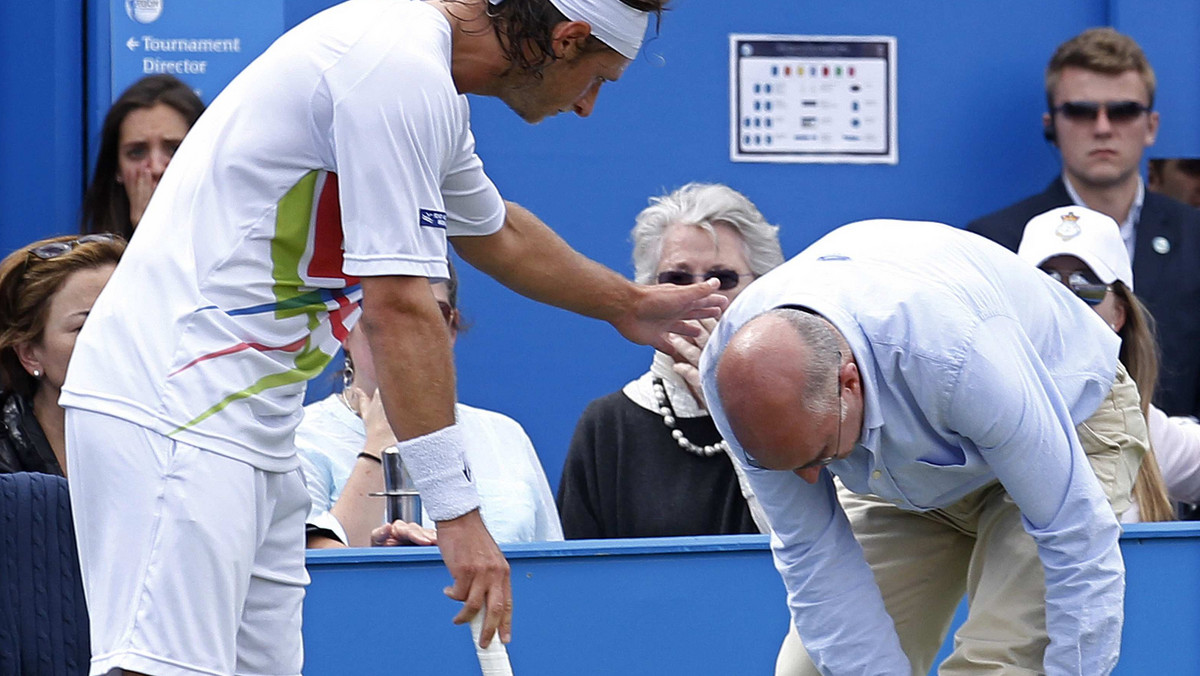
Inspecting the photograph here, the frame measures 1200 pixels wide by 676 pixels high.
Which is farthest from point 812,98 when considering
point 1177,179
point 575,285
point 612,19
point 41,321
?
point 612,19

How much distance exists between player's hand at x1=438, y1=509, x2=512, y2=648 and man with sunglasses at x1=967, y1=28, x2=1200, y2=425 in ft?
8.88

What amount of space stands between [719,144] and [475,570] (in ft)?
10.5

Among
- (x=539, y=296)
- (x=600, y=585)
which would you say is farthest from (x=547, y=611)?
(x=539, y=296)

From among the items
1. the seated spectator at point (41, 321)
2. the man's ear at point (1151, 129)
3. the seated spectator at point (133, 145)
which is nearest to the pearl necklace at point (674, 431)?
the seated spectator at point (41, 321)

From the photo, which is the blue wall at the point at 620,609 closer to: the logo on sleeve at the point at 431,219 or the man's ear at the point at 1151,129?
the logo on sleeve at the point at 431,219

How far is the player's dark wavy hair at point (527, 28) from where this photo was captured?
2.20m

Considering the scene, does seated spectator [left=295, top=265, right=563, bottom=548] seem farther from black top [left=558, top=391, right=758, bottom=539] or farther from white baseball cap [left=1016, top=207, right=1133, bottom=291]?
white baseball cap [left=1016, top=207, right=1133, bottom=291]

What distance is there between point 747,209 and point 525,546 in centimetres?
123

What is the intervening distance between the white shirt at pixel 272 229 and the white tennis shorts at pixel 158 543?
36 millimetres

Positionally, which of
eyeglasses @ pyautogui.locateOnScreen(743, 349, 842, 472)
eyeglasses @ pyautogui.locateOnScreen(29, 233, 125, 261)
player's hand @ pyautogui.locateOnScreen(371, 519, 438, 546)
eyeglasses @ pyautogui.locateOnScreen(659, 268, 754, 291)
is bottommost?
player's hand @ pyautogui.locateOnScreen(371, 519, 438, 546)

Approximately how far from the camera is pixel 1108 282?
3.58m

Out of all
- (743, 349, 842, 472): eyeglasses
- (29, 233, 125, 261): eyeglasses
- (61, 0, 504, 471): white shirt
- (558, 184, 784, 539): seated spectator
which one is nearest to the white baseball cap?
(558, 184, 784, 539): seated spectator

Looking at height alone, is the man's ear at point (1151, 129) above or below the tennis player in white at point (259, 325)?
above

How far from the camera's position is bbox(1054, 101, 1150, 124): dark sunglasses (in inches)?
181
